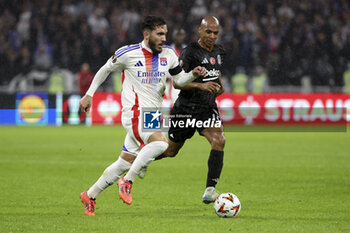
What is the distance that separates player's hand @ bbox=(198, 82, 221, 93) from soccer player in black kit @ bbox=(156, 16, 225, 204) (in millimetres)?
79

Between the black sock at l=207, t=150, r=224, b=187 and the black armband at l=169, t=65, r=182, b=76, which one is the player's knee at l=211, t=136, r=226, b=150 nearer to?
the black sock at l=207, t=150, r=224, b=187

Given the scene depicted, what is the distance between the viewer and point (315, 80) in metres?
21.2

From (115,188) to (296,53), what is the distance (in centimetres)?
1551

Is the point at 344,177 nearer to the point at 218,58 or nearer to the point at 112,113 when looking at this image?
the point at 218,58

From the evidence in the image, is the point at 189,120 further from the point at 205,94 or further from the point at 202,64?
the point at 202,64

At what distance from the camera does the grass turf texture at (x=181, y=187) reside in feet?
18.7

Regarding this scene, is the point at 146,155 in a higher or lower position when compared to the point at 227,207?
higher

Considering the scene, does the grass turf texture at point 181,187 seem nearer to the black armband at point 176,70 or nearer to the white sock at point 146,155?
the white sock at point 146,155

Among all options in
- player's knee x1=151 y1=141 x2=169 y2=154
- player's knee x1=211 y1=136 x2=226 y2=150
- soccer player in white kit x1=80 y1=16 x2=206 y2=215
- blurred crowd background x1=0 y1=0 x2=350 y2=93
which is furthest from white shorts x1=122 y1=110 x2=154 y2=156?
blurred crowd background x1=0 y1=0 x2=350 y2=93

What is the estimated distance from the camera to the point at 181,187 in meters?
8.29

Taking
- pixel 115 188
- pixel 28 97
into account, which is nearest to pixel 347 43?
pixel 28 97

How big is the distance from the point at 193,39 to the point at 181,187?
13.8 meters

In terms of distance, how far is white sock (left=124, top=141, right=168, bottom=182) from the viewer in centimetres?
611

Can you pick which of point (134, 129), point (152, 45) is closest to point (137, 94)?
point (134, 129)
